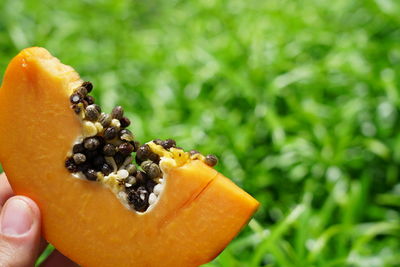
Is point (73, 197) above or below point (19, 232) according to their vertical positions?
above

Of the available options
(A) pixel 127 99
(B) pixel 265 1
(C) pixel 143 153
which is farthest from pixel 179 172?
(B) pixel 265 1

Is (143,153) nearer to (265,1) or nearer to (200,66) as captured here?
(200,66)

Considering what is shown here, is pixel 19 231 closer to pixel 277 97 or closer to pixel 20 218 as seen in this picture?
pixel 20 218

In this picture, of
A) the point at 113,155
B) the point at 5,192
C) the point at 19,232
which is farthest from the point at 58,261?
the point at 113,155

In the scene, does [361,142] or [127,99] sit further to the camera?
[127,99]

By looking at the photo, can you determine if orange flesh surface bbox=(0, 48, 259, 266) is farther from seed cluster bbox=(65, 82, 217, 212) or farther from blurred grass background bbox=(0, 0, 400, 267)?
blurred grass background bbox=(0, 0, 400, 267)

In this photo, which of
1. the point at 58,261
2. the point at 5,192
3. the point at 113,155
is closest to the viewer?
the point at 113,155

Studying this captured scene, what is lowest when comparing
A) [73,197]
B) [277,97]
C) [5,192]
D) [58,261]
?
[58,261]

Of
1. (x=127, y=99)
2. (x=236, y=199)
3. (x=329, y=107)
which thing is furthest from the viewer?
(x=127, y=99)
